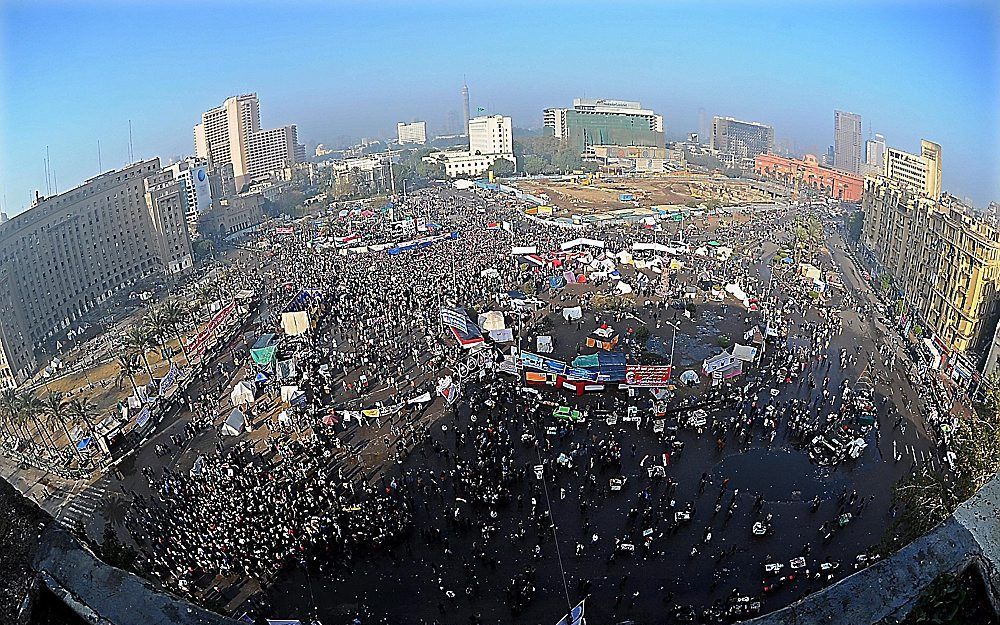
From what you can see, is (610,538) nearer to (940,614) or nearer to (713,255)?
(940,614)

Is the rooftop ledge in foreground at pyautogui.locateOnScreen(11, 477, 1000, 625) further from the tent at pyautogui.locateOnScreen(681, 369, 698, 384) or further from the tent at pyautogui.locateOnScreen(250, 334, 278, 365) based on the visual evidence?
the tent at pyautogui.locateOnScreen(250, 334, 278, 365)

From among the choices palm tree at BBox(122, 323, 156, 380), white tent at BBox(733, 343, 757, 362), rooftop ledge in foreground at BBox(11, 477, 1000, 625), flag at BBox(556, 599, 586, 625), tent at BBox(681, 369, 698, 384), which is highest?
rooftop ledge in foreground at BBox(11, 477, 1000, 625)

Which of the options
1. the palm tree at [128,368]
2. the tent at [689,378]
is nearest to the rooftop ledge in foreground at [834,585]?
the tent at [689,378]

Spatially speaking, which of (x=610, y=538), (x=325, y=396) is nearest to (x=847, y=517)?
(x=610, y=538)

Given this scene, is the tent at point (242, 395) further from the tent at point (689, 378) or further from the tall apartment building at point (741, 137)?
the tall apartment building at point (741, 137)

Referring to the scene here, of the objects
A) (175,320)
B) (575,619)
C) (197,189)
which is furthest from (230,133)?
(575,619)

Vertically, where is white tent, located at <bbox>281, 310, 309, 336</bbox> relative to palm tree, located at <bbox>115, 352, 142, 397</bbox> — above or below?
above

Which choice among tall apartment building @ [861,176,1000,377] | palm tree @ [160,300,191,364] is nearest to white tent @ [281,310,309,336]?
palm tree @ [160,300,191,364]
